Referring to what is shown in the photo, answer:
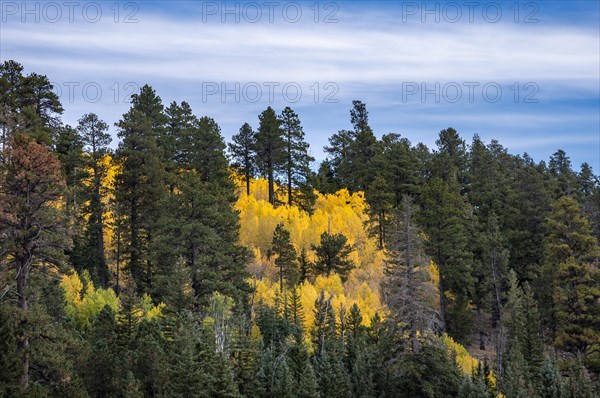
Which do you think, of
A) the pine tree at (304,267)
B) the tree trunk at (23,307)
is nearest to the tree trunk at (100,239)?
the pine tree at (304,267)

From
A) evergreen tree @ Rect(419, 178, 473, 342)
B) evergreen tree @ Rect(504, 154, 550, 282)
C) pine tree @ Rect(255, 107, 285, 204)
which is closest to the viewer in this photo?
evergreen tree @ Rect(419, 178, 473, 342)

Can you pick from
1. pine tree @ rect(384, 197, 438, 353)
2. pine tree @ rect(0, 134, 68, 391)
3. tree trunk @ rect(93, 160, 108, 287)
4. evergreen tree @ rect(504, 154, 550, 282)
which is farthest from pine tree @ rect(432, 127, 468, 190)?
pine tree @ rect(0, 134, 68, 391)

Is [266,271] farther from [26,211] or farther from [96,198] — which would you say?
[26,211]

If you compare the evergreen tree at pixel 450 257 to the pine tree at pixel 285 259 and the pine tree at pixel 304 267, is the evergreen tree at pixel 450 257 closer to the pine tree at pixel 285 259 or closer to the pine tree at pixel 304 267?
the pine tree at pixel 304 267

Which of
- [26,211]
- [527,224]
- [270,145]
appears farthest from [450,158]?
[26,211]

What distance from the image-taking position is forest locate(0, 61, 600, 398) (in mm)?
17531

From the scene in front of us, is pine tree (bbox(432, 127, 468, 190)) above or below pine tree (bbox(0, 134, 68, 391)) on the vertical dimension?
above

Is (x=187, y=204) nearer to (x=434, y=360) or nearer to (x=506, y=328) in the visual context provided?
(x=434, y=360)

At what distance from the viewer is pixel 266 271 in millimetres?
38906

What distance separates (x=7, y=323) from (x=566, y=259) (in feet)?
105

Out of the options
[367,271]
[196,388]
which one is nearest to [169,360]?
[196,388]

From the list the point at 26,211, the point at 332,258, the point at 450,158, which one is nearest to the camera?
the point at 26,211

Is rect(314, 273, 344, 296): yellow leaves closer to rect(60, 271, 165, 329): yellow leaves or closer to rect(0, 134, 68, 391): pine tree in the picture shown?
rect(60, 271, 165, 329): yellow leaves

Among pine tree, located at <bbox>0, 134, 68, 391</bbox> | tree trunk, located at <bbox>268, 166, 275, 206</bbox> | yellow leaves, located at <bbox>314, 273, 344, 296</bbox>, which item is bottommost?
yellow leaves, located at <bbox>314, 273, 344, 296</bbox>
